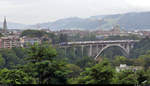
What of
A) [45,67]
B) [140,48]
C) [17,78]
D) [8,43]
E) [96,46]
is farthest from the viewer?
[140,48]

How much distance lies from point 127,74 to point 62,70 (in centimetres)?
375

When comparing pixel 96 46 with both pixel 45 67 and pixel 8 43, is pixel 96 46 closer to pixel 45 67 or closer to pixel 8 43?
pixel 8 43

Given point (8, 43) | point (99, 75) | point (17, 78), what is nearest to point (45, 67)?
point (17, 78)

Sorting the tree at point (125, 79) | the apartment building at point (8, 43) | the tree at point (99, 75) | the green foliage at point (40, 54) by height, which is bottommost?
the apartment building at point (8, 43)

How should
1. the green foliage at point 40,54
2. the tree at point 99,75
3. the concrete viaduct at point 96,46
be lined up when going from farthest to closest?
the concrete viaduct at point 96,46
the green foliage at point 40,54
the tree at point 99,75

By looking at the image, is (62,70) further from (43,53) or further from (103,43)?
(103,43)

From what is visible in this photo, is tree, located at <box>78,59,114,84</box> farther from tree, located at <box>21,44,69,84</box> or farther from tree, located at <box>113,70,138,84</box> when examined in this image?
tree, located at <box>21,44,69,84</box>

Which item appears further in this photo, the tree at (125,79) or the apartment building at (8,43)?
the apartment building at (8,43)

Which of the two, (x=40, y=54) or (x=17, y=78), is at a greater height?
(x=40, y=54)

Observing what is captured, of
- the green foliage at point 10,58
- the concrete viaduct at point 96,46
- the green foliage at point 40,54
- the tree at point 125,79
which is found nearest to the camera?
the green foliage at point 40,54

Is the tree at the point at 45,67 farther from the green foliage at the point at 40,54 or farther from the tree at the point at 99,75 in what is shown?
the tree at the point at 99,75

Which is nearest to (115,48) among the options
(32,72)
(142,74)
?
(142,74)

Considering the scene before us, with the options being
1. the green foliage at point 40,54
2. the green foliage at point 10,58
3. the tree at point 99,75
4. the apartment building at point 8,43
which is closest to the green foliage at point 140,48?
the apartment building at point 8,43

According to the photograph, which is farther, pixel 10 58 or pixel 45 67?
pixel 10 58
